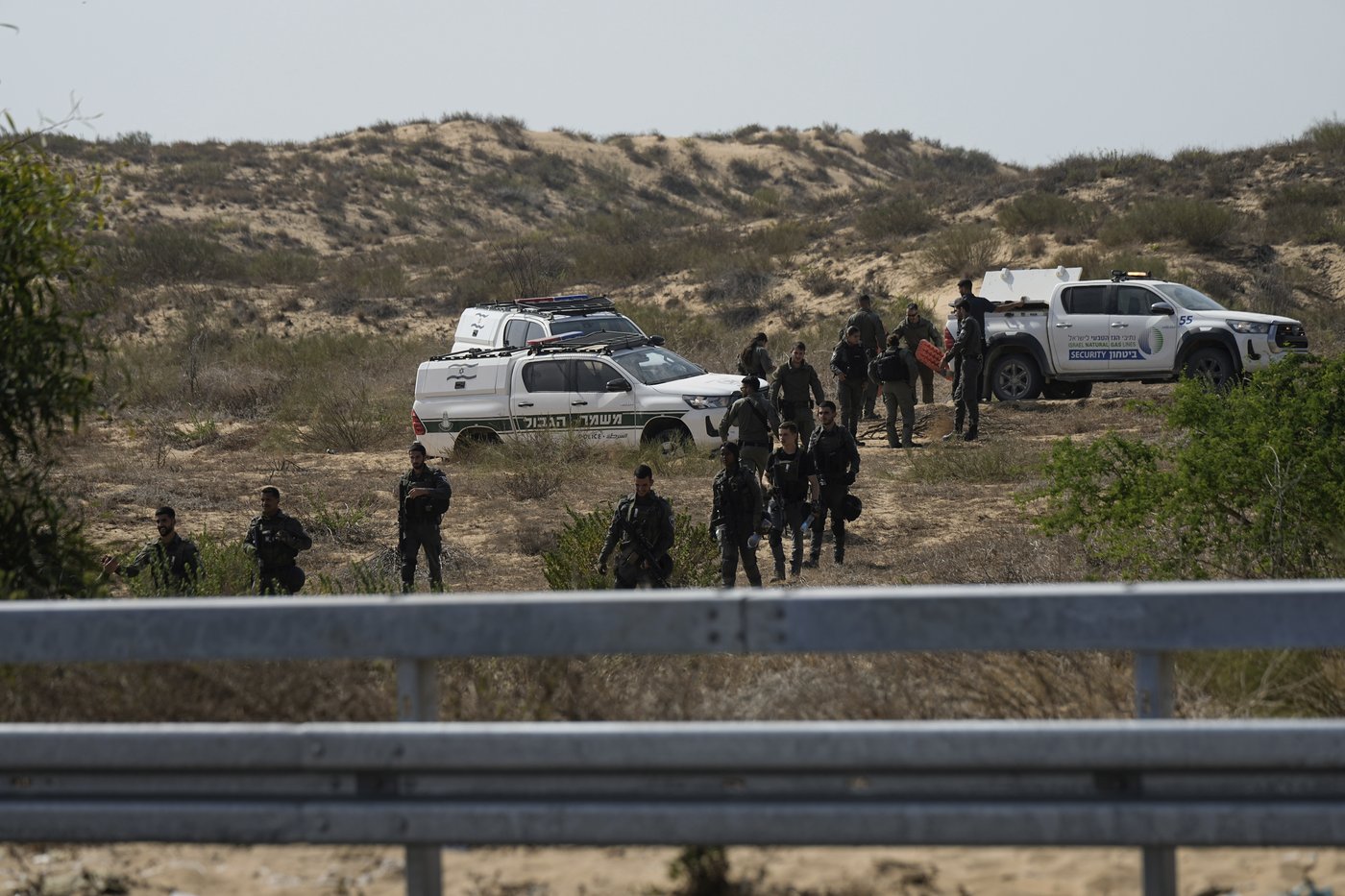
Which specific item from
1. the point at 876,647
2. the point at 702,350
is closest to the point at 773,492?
the point at 876,647

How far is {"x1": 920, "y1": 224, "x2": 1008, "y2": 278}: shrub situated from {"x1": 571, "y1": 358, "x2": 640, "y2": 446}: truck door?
51.5 ft

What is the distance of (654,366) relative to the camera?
17.6 metres

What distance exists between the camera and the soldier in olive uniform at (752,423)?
13.5 meters

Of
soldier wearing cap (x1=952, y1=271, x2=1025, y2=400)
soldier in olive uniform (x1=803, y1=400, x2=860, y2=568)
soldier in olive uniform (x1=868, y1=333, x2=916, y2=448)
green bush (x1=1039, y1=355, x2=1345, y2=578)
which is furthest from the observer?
soldier wearing cap (x1=952, y1=271, x2=1025, y2=400)

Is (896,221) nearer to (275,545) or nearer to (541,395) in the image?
(541,395)

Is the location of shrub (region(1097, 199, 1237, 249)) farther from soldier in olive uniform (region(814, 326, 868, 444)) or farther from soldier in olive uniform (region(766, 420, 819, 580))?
soldier in olive uniform (region(766, 420, 819, 580))

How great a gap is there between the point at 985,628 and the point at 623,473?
13.5 meters

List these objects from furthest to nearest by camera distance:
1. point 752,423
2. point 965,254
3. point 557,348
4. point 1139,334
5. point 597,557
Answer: point 965,254 < point 1139,334 < point 557,348 < point 752,423 < point 597,557

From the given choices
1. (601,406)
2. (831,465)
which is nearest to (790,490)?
(831,465)

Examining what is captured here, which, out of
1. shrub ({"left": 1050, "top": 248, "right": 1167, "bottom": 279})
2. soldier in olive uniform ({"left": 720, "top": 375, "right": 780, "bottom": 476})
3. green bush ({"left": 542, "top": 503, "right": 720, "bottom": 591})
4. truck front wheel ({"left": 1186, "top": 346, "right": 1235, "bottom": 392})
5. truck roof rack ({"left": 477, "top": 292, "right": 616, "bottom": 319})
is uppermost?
shrub ({"left": 1050, "top": 248, "right": 1167, "bottom": 279})

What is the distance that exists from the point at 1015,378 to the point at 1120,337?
1539 millimetres

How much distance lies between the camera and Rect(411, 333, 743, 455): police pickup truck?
55.5 feet

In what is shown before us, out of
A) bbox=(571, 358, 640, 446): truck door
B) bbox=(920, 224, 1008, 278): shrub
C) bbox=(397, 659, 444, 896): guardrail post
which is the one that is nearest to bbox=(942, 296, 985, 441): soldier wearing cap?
bbox=(571, 358, 640, 446): truck door

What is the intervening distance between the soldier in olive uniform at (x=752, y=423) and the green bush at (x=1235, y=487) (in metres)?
4.76
